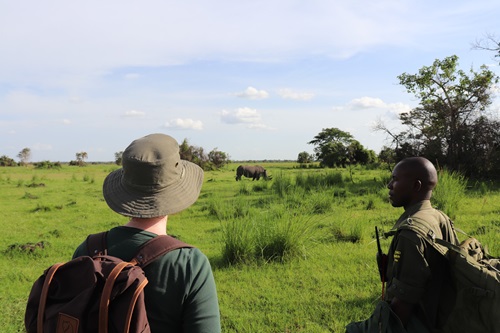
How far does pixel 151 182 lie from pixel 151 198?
6 centimetres

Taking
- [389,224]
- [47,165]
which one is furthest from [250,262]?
[47,165]

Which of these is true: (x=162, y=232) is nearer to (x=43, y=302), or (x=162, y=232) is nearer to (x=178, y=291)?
(x=178, y=291)

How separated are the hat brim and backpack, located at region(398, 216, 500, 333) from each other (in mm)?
1267

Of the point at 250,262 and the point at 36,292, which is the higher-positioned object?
the point at 36,292

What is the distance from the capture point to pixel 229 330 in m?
4.03

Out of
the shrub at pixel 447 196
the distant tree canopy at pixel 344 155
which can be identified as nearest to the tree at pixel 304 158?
the distant tree canopy at pixel 344 155

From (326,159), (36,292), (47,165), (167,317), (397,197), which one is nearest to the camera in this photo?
(36,292)

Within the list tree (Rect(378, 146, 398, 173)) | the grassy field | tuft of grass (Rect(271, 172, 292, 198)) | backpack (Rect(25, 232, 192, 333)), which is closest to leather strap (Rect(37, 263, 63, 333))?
backpack (Rect(25, 232, 192, 333))

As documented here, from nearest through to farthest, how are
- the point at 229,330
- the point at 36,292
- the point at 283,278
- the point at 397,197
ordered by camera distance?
the point at 36,292 → the point at 397,197 → the point at 229,330 → the point at 283,278

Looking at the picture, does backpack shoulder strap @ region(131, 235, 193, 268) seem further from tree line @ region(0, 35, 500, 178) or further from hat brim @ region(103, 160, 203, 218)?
tree line @ region(0, 35, 500, 178)

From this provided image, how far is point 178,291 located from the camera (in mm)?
1456

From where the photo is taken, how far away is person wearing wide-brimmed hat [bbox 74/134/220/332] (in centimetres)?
145

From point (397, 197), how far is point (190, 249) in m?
1.66

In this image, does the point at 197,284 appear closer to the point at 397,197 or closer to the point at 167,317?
the point at 167,317
